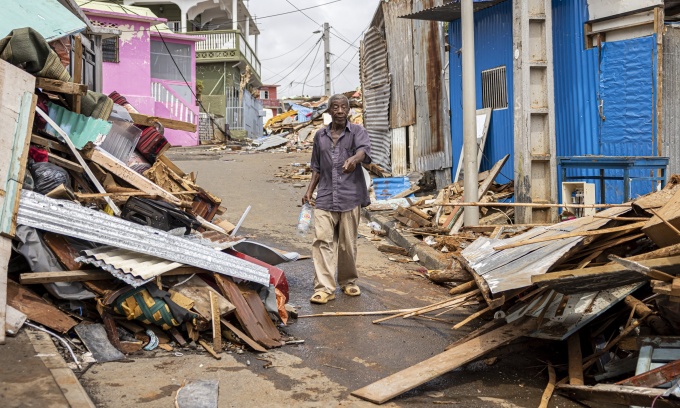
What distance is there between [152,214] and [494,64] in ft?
25.3

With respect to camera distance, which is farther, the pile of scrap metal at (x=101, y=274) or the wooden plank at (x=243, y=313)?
the wooden plank at (x=243, y=313)

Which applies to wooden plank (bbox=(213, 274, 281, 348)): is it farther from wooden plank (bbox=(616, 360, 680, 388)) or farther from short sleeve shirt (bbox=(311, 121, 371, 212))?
wooden plank (bbox=(616, 360, 680, 388))

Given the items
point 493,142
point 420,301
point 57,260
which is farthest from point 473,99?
point 57,260

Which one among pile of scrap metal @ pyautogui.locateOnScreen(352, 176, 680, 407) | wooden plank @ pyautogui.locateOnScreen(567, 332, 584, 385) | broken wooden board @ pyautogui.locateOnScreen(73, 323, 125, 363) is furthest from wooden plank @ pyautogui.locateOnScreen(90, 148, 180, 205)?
wooden plank @ pyautogui.locateOnScreen(567, 332, 584, 385)

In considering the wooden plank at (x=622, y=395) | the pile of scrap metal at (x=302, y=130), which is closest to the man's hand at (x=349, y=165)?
the wooden plank at (x=622, y=395)

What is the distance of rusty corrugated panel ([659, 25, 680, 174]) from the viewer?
9117 millimetres

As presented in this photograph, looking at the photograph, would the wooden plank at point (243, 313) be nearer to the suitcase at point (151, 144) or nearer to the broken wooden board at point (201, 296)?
the broken wooden board at point (201, 296)

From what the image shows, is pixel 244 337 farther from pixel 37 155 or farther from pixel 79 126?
pixel 79 126

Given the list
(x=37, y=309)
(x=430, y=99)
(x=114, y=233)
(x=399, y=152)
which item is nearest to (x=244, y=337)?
(x=114, y=233)

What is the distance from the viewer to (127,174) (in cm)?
748

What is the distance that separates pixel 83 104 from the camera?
7.00 metres

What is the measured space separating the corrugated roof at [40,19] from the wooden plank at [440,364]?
5927 mm

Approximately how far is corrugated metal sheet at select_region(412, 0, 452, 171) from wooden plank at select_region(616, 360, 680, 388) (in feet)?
33.6

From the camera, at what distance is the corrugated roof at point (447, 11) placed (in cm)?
1175
